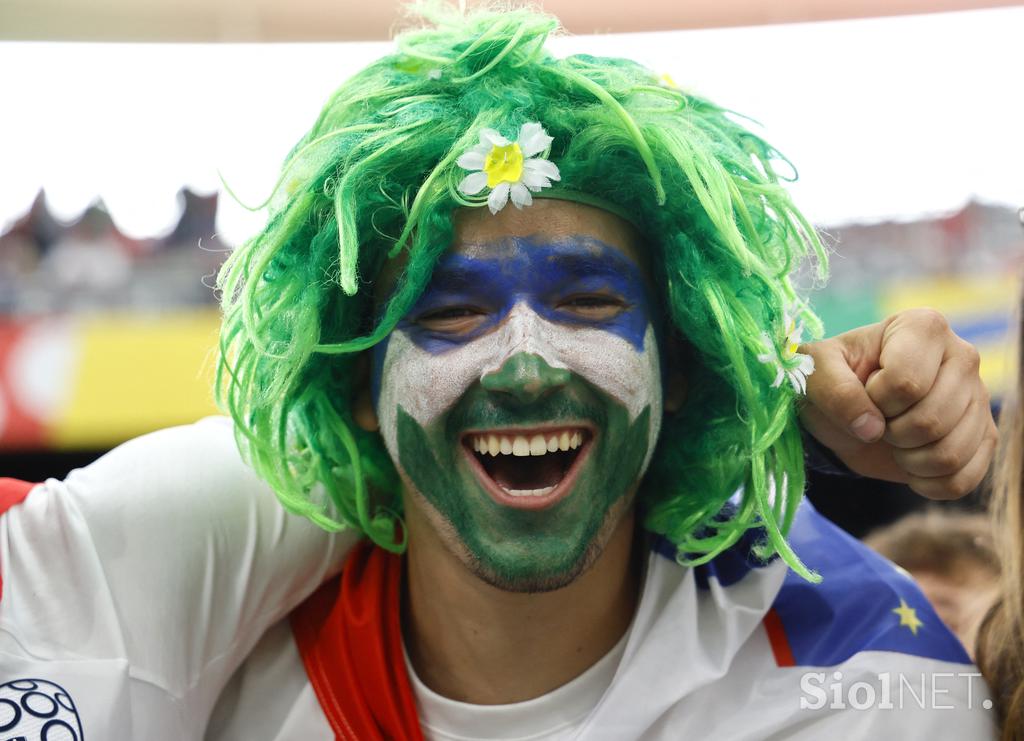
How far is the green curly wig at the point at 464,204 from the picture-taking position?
75.3 inches

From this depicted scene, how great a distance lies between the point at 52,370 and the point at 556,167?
5.33 m

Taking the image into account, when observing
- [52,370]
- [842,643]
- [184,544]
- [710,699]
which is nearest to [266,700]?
[184,544]

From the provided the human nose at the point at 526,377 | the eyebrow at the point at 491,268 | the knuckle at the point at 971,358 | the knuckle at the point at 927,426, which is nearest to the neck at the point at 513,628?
the human nose at the point at 526,377

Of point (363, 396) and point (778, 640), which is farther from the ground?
point (363, 396)

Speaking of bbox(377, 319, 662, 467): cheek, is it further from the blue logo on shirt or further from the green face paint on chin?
the blue logo on shirt

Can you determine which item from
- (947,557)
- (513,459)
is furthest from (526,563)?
(947,557)

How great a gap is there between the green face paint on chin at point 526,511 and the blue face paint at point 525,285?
0.14m

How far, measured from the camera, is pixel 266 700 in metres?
2.12

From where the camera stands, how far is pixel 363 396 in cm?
221

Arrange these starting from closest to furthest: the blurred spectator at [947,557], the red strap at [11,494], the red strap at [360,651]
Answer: the red strap at [11,494] < the red strap at [360,651] < the blurred spectator at [947,557]

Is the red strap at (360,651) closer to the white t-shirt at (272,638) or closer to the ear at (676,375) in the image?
the white t-shirt at (272,638)

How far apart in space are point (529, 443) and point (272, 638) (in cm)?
77

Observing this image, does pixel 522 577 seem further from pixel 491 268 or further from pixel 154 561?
pixel 154 561

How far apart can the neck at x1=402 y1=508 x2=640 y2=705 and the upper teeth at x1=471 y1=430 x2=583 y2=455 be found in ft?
0.88
